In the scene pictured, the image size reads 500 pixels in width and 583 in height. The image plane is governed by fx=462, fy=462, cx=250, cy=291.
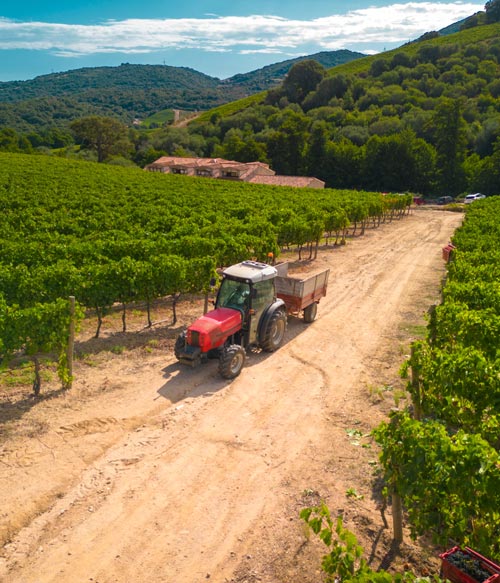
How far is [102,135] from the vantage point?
10256 centimetres

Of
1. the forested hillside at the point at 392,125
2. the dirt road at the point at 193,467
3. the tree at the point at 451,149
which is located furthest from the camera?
the forested hillside at the point at 392,125

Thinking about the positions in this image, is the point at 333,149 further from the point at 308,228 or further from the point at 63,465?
the point at 63,465

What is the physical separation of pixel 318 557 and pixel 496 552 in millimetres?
2258

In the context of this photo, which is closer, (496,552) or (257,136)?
(496,552)

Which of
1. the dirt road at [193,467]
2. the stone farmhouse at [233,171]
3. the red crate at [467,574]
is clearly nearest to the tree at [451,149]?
the stone farmhouse at [233,171]

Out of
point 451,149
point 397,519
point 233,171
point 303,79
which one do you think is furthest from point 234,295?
point 303,79

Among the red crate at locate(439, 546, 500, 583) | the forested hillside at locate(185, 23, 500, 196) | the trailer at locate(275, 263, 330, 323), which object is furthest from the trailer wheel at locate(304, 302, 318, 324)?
the forested hillside at locate(185, 23, 500, 196)

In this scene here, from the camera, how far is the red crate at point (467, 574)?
5084 millimetres

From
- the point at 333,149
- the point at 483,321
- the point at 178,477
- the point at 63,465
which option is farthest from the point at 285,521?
the point at 333,149

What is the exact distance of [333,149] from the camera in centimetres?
8881

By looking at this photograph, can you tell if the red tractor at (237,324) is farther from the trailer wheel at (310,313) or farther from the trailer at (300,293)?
the trailer wheel at (310,313)

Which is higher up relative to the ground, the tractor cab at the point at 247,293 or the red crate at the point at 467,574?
the tractor cab at the point at 247,293

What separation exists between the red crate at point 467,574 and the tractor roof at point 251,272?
7.29m

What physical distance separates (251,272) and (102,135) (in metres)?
102
